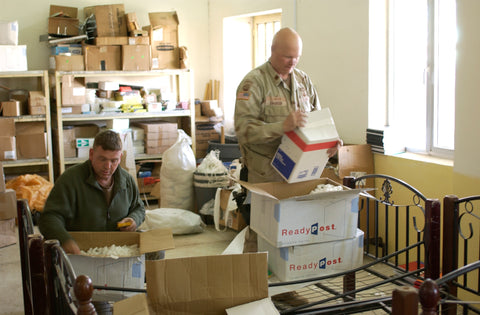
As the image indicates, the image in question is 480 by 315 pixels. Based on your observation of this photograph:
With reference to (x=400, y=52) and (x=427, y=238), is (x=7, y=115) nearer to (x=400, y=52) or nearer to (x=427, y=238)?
(x=400, y=52)

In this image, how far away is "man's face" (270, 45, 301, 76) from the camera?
2.81 meters

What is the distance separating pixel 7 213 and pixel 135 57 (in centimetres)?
232

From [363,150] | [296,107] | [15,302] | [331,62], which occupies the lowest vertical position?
[15,302]

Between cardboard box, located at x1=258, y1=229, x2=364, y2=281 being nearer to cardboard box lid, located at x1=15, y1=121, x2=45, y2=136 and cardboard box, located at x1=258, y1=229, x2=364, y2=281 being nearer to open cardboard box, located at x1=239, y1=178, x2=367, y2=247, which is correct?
open cardboard box, located at x1=239, y1=178, x2=367, y2=247

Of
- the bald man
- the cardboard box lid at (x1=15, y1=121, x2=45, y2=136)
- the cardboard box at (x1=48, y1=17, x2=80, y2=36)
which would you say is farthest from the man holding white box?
the cardboard box at (x1=48, y1=17, x2=80, y2=36)

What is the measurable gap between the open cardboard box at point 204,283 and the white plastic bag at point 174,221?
126 inches

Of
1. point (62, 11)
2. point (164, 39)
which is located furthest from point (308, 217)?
point (62, 11)

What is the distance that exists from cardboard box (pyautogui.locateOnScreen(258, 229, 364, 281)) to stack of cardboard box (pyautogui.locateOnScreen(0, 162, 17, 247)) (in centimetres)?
315

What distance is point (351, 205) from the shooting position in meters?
2.39

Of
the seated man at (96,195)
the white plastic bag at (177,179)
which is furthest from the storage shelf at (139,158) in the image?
the seated man at (96,195)

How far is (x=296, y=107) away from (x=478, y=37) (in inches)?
47.2

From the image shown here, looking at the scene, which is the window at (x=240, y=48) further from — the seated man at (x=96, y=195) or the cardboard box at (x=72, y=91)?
the seated man at (x=96, y=195)

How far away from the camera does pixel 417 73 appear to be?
4.41 meters

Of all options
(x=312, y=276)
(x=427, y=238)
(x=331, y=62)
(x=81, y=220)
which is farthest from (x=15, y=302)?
(x=331, y=62)
